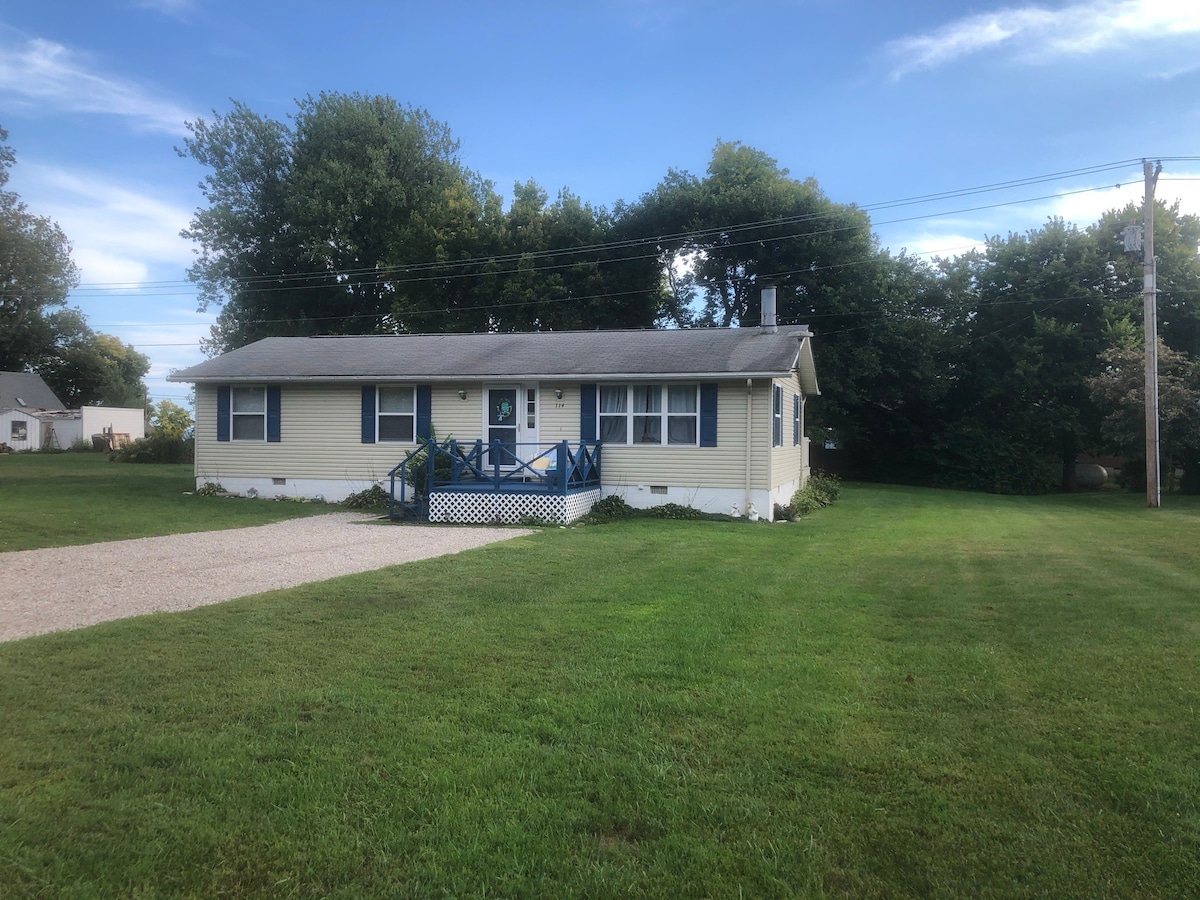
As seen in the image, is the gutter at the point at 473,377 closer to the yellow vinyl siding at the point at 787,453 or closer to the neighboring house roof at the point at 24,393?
the yellow vinyl siding at the point at 787,453

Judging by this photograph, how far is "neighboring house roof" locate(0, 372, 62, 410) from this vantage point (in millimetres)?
40700

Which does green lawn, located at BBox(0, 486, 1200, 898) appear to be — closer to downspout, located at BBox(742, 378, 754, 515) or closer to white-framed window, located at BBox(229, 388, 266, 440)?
downspout, located at BBox(742, 378, 754, 515)

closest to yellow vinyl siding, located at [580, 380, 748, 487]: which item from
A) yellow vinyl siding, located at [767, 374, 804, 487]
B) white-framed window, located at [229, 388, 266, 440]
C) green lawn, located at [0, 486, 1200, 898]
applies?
yellow vinyl siding, located at [767, 374, 804, 487]

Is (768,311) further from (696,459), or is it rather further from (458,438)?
(458,438)

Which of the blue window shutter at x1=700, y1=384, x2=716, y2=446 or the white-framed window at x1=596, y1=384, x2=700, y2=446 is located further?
the white-framed window at x1=596, y1=384, x2=700, y2=446

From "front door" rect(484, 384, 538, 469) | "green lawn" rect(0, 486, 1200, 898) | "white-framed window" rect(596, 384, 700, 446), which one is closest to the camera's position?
"green lawn" rect(0, 486, 1200, 898)

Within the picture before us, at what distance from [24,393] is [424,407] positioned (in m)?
35.9

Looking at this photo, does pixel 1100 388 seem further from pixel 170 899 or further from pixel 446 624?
pixel 170 899

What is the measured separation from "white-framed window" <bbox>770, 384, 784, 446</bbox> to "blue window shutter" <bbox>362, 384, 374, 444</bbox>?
809 cm

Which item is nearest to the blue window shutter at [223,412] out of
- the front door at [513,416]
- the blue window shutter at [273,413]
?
the blue window shutter at [273,413]

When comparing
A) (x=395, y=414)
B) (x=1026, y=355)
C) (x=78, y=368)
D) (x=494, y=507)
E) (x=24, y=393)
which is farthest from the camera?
(x=78, y=368)

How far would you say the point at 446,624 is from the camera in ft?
21.6

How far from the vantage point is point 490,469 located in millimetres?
16406

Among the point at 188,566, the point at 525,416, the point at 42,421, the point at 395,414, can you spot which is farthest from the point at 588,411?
the point at 42,421
